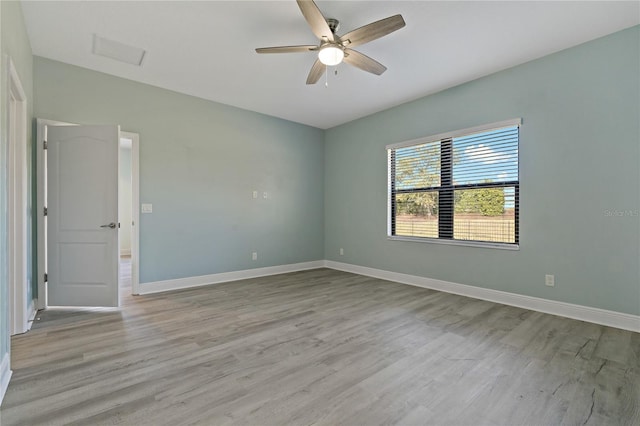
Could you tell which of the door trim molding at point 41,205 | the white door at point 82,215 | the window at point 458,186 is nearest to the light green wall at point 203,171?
the door trim molding at point 41,205

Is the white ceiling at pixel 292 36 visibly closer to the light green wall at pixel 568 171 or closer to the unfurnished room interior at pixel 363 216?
the unfurnished room interior at pixel 363 216

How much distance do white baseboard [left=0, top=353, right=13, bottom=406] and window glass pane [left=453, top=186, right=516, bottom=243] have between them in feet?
15.2

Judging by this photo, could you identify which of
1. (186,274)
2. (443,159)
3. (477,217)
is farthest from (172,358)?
(443,159)

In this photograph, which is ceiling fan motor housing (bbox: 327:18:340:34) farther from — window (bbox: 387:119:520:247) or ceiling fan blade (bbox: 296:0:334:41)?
window (bbox: 387:119:520:247)

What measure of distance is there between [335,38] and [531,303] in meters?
3.62

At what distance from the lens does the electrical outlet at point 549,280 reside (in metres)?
3.33

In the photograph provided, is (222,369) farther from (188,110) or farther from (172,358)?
(188,110)

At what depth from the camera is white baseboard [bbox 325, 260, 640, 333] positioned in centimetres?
290

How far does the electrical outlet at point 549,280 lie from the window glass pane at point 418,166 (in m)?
1.80

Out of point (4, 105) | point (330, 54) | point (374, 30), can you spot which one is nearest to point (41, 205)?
point (4, 105)

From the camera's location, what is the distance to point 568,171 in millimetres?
3246

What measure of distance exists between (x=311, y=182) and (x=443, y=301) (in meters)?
3.44

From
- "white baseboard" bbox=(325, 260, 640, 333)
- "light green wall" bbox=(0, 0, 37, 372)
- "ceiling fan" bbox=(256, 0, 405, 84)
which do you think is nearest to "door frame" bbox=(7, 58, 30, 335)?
"light green wall" bbox=(0, 0, 37, 372)

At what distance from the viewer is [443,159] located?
→ 439 cm
